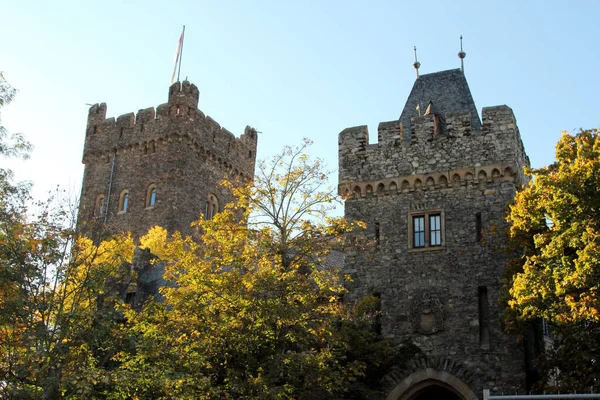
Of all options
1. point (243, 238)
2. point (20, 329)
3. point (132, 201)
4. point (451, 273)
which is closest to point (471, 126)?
point (451, 273)

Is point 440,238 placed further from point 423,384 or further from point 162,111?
point 162,111

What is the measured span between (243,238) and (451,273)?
626 cm

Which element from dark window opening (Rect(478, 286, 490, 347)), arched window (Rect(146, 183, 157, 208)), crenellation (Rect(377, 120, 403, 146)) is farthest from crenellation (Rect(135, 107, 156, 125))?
dark window opening (Rect(478, 286, 490, 347))

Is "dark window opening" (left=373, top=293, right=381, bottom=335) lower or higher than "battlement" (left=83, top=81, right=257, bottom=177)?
lower

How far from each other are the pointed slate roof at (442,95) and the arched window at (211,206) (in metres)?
19.1

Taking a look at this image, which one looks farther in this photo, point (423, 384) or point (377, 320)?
point (377, 320)

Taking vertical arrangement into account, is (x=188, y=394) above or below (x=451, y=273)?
below

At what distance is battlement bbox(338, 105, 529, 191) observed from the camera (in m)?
23.6

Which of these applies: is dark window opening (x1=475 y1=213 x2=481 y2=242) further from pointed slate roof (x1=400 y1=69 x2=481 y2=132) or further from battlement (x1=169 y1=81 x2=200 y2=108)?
battlement (x1=169 y1=81 x2=200 y2=108)

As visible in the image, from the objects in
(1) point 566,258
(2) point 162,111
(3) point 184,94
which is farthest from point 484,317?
(2) point 162,111

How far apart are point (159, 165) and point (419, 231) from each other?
23126 millimetres

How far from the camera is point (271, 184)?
21.7 m

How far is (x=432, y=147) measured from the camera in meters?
24.3

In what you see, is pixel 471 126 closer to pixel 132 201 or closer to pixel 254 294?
pixel 254 294
